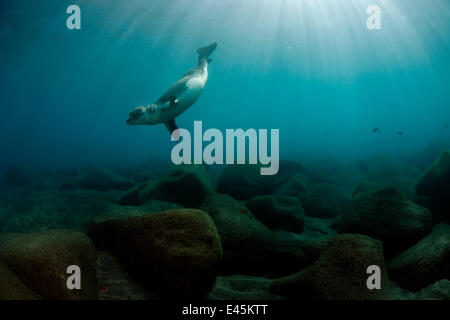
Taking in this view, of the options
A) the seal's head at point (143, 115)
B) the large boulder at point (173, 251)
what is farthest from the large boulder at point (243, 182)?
the large boulder at point (173, 251)

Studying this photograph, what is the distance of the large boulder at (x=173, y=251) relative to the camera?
3.26 metres

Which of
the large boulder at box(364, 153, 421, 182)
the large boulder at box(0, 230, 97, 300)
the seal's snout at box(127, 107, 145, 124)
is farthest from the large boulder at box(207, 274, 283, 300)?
the large boulder at box(364, 153, 421, 182)

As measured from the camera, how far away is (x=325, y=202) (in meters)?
8.23

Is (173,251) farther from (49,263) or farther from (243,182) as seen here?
(243,182)

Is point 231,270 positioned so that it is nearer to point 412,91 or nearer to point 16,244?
point 16,244

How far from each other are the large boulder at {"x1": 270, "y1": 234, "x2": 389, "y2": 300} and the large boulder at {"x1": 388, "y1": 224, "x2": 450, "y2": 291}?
306 millimetres

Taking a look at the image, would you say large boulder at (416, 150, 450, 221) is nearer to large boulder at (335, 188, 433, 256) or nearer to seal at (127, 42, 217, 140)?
large boulder at (335, 188, 433, 256)

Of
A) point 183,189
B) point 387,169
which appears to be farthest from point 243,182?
point 387,169

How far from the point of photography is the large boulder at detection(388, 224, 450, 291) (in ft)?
11.4

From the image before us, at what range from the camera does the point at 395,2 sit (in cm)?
2077

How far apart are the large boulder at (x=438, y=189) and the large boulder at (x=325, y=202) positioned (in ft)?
7.25

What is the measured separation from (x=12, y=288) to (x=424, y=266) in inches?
199
